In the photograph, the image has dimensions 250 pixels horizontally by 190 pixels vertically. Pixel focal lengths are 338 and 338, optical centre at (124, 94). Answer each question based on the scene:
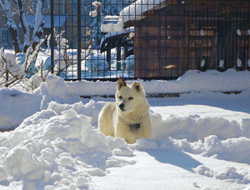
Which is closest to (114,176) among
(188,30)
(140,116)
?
(140,116)

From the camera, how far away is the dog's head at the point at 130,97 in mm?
4316

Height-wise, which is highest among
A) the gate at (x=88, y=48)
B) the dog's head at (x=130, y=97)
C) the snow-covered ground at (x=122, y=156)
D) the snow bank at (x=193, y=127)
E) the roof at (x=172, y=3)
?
the roof at (x=172, y=3)

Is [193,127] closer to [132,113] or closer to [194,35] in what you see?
[132,113]

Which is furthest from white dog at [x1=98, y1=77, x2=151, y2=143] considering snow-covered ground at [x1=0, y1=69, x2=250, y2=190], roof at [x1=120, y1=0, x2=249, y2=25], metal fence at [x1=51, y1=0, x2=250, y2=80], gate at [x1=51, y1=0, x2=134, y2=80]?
roof at [x1=120, y1=0, x2=249, y2=25]

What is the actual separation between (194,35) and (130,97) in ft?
19.5

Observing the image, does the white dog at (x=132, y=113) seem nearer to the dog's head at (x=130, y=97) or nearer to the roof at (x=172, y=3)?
the dog's head at (x=130, y=97)

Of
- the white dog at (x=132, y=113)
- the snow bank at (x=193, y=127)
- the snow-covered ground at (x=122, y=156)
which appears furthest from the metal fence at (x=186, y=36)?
the white dog at (x=132, y=113)

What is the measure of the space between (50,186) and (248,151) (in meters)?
2.07

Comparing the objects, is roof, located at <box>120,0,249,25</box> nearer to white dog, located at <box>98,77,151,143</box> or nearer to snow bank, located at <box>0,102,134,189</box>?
white dog, located at <box>98,77,151,143</box>

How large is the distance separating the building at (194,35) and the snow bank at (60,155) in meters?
6.30

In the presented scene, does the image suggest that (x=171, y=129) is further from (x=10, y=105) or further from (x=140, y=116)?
(x=10, y=105)

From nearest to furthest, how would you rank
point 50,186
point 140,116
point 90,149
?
1. point 50,186
2. point 90,149
3. point 140,116

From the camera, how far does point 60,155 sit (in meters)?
2.88

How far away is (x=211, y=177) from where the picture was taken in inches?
104
